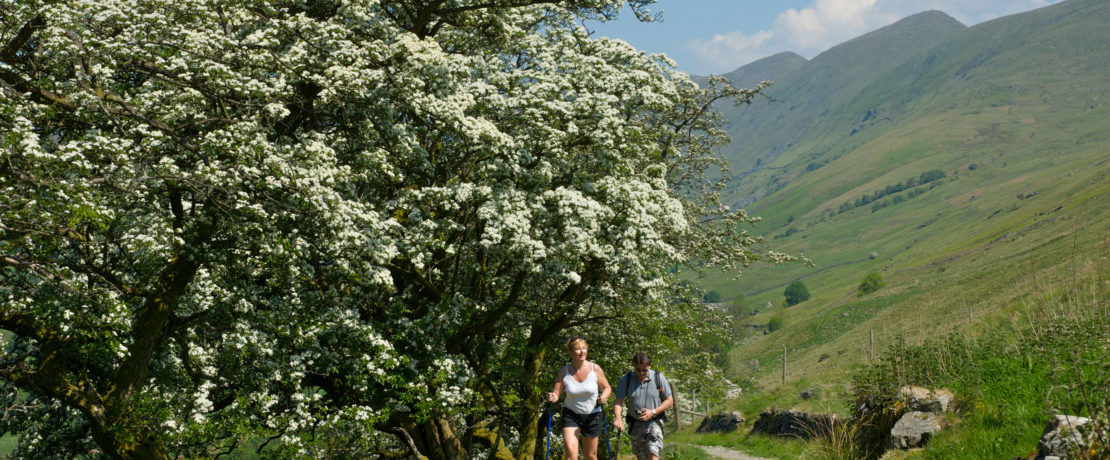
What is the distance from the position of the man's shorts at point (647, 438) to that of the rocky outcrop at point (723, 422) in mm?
29610

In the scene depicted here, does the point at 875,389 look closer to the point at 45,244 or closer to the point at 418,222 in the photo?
the point at 418,222

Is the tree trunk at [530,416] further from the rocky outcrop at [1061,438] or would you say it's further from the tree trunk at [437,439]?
the rocky outcrop at [1061,438]

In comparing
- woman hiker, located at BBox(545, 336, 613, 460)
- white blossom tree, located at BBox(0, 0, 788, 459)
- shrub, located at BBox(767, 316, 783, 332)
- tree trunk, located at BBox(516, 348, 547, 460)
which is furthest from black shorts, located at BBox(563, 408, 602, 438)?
shrub, located at BBox(767, 316, 783, 332)

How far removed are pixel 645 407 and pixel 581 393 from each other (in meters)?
1.04

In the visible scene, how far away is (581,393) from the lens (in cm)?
1139

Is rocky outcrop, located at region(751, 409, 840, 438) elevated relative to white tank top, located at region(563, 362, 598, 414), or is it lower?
lower

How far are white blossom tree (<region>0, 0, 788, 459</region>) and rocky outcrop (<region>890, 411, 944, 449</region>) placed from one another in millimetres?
5209

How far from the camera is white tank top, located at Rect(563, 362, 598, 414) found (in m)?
11.4

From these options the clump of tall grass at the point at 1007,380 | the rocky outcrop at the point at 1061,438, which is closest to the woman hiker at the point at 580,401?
the clump of tall grass at the point at 1007,380

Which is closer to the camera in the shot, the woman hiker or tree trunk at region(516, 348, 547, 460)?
the woman hiker

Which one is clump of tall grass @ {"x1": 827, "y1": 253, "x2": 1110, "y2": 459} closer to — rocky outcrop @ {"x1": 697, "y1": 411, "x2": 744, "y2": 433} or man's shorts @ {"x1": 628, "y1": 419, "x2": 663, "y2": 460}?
man's shorts @ {"x1": 628, "y1": 419, "x2": 663, "y2": 460}

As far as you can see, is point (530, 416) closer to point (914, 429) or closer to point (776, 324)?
point (914, 429)

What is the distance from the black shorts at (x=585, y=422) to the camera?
11438 millimetres

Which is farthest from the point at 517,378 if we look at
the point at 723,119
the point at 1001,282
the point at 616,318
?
the point at 1001,282
